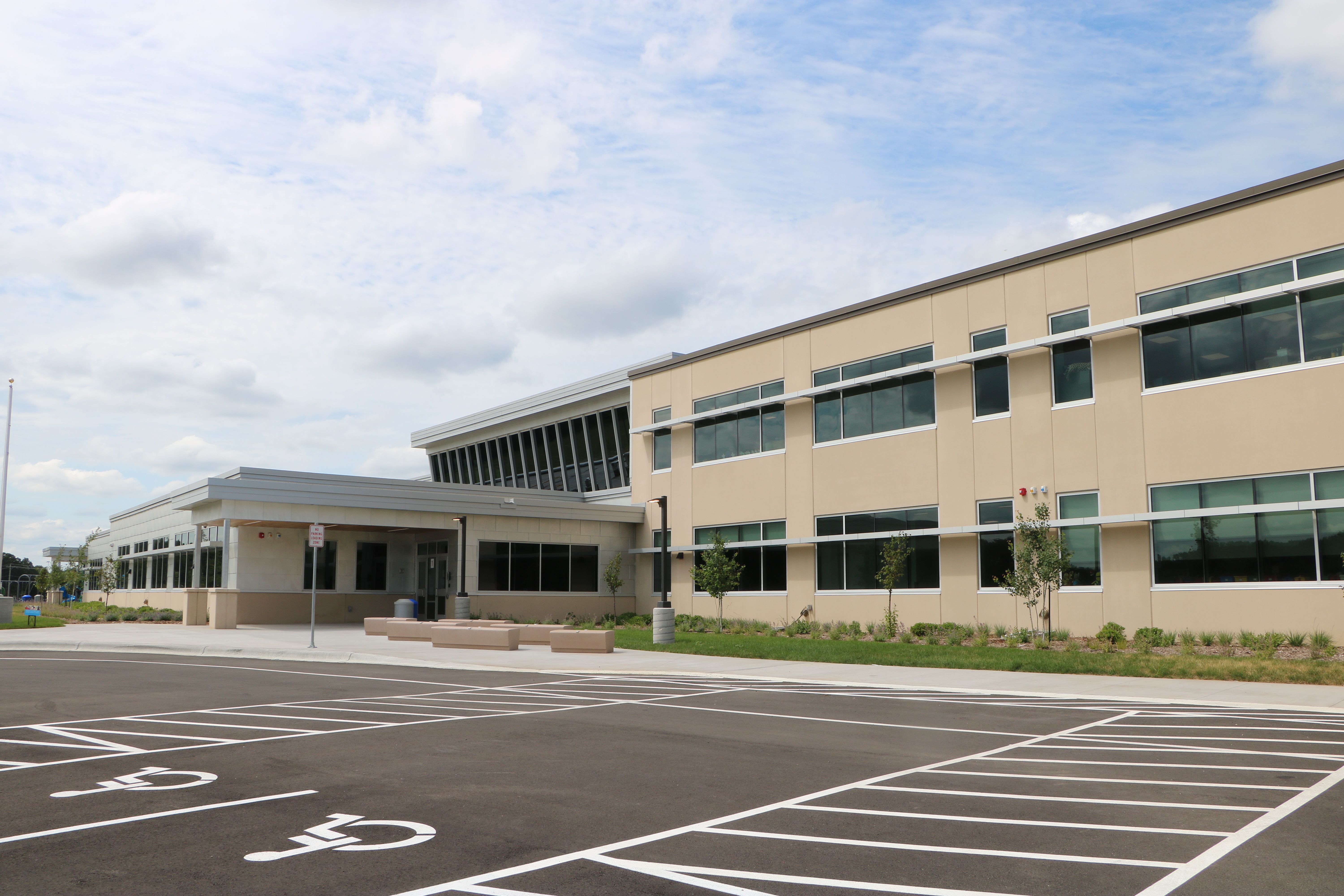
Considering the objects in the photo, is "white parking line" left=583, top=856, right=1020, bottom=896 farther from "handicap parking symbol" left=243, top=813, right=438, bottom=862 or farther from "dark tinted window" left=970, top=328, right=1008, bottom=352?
"dark tinted window" left=970, top=328, right=1008, bottom=352

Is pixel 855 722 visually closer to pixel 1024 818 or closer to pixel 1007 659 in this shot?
pixel 1024 818

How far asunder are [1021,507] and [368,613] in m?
24.5

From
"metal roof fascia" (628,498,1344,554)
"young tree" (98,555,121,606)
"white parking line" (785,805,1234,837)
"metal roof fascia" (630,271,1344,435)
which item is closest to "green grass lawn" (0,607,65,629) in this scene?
"young tree" (98,555,121,606)

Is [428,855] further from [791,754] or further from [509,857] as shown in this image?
[791,754]

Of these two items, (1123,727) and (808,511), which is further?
(808,511)

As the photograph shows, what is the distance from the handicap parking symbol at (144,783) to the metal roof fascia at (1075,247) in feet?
75.0

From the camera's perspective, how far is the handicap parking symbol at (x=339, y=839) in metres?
6.30

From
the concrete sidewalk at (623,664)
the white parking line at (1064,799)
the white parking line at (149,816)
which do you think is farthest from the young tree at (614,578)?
the white parking line at (149,816)

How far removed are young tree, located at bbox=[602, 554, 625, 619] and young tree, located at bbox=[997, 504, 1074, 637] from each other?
15.9 meters

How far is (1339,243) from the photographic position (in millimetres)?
Result: 20875

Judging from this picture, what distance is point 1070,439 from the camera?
25.4 metres

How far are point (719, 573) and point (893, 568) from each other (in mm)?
5795

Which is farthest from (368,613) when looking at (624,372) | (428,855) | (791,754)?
(428,855)

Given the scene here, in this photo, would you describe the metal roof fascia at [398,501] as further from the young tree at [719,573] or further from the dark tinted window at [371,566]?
the young tree at [719,573]
